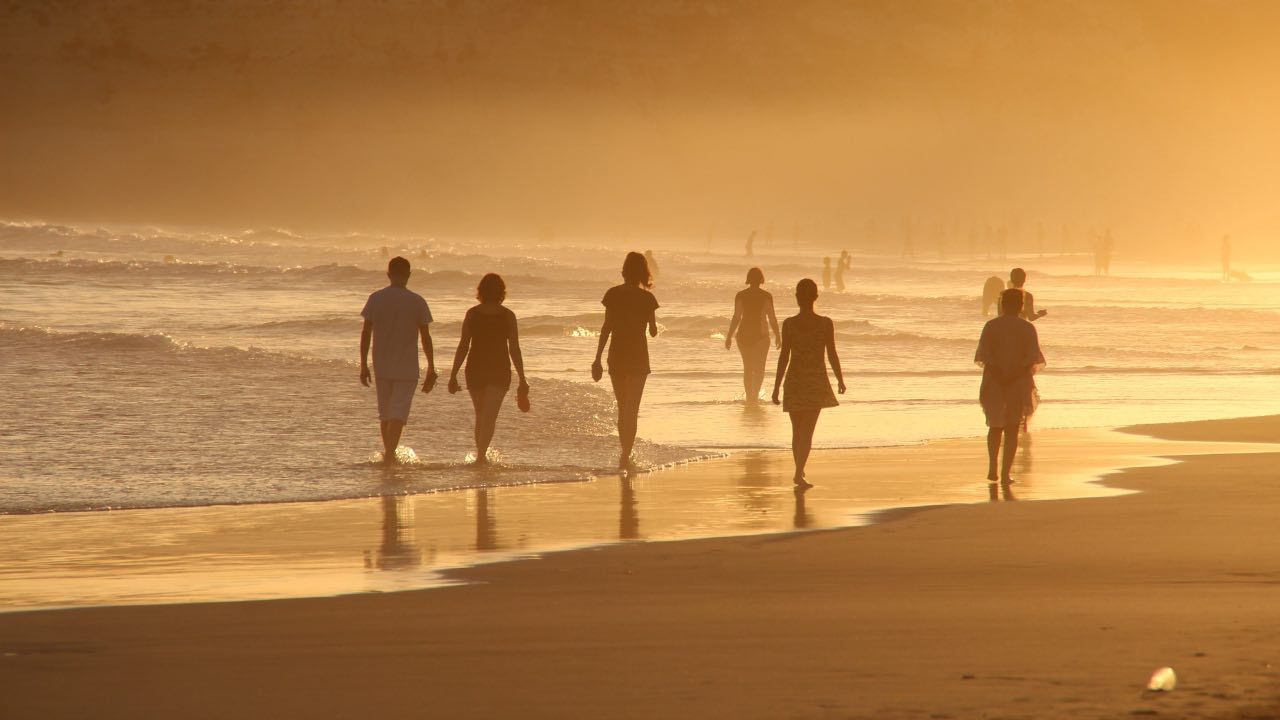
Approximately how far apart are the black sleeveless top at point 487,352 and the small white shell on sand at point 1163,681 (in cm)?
732

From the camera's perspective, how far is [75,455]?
12570 mm

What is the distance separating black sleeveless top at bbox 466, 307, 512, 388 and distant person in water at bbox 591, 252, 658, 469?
2.35 ft

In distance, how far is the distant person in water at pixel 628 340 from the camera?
12539 mm

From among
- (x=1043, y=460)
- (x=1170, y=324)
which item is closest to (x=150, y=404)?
(x=1043, y=460)

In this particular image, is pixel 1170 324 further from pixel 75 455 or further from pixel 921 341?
pixel 75 455

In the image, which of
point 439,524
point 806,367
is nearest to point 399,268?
point 806,367

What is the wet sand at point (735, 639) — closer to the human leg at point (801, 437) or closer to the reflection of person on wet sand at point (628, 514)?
the reflection of person on wet sand at point (628, 514)

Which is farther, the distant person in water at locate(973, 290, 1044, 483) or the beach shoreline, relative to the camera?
the distant person in water at locate(973, 290, 1044, 483)

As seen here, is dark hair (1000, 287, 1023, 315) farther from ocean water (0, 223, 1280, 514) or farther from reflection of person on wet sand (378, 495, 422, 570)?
reflection of person on wet sand (378, 495, 422, 570)

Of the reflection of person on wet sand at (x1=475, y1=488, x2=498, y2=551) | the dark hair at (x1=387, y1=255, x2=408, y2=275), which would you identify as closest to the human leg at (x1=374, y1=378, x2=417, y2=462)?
the dark hair at (x1=387, y1=255, x2=408, y2=275)

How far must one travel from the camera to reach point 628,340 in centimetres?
1256

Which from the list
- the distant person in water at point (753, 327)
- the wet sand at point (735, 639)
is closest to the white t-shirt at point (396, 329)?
the wet sand at point (735, 639)

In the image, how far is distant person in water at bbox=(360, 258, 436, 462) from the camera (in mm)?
12195

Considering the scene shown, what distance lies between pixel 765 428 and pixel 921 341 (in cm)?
1516
